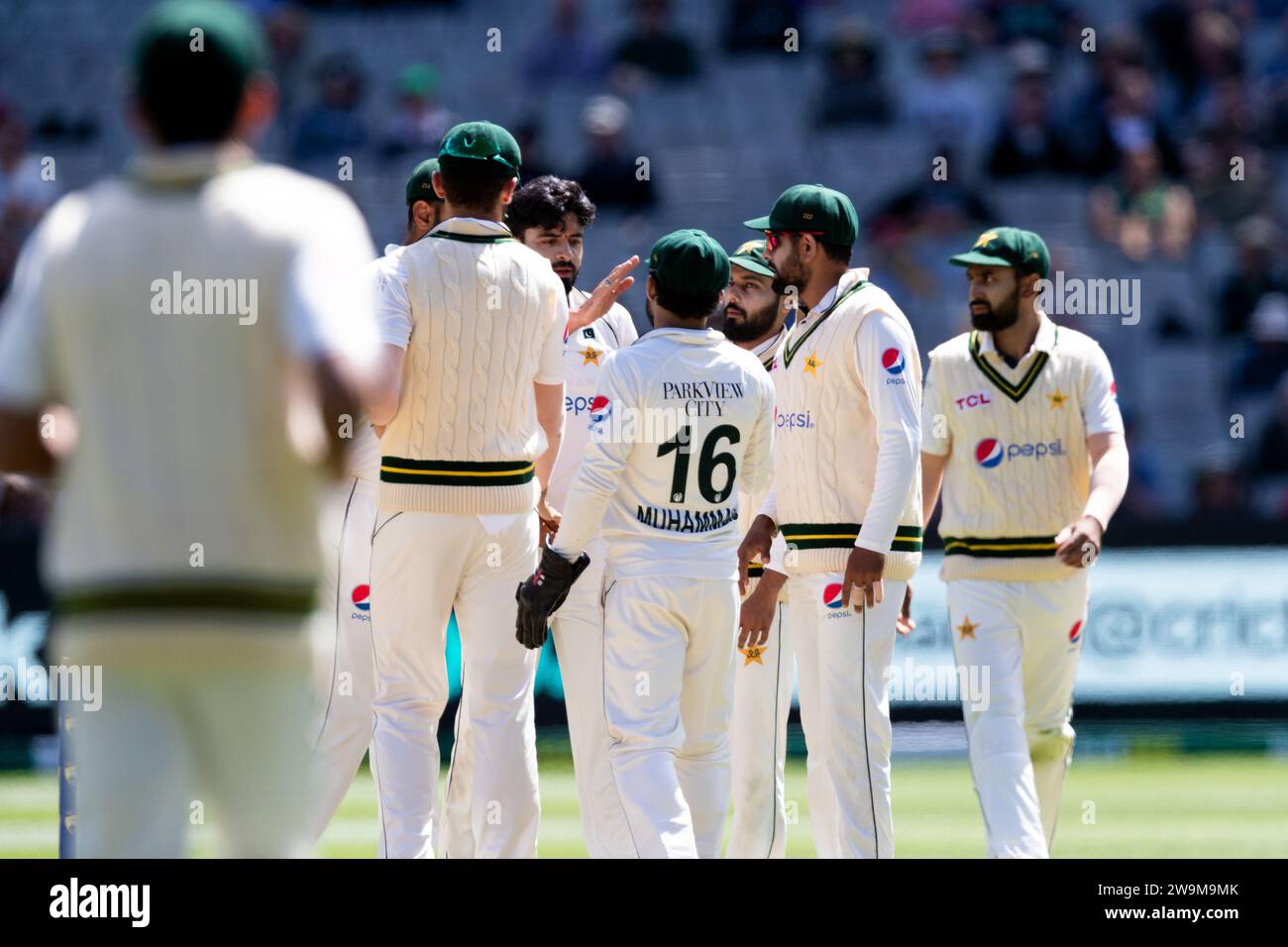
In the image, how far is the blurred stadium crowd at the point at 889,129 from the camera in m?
15.9

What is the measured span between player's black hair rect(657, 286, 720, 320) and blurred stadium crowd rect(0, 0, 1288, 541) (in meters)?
9.22

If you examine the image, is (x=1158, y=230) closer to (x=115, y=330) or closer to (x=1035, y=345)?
(x=1035, y=345)

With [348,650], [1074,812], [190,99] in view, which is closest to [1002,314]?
[348,650]

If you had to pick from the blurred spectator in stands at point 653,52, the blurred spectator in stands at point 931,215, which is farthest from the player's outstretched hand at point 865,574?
the blurred spectator in stands at point 653,52

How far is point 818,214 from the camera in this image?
7.07 m

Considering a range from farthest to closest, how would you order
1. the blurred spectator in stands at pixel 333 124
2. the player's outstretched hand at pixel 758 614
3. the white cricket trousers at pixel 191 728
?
the blurred spectator in stands at pixel 333 124, the player's outstretched hand at pixel 758 614, the white cricket trousers at pixel 191 728

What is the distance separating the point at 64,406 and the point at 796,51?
15.4 m

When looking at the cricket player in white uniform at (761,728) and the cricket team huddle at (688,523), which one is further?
the cricket player in white uniform at (761,728)

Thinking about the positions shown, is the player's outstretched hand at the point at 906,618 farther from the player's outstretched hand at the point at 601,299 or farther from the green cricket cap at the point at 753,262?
the player's outstretched hand at the point at 601,299

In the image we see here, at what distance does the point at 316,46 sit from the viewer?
59.8 feet

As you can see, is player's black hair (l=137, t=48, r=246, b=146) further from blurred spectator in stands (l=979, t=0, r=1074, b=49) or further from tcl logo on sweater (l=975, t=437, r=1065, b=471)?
blurred spectator in stands (l=979, t=0, r=1074, b=49)

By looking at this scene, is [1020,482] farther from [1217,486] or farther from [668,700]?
[1217,486]

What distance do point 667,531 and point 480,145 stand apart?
4.69ft

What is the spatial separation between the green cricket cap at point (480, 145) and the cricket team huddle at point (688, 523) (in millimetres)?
14
